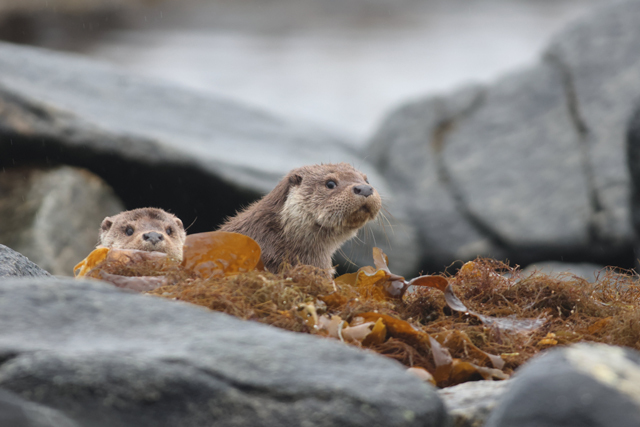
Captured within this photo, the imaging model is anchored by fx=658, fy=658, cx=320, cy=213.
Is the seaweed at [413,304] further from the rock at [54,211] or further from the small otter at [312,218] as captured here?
the rock at [54,211]

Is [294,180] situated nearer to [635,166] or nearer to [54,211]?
[54,211]

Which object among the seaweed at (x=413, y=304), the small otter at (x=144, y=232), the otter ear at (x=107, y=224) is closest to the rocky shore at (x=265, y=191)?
the seaweed at (x=413, y=304)

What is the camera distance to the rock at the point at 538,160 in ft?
26.8

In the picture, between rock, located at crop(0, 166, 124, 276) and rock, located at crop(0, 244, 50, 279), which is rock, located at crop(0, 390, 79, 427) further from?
rock, located at crop(0, 166, 124, 276)

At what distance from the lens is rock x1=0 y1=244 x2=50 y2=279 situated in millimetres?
2877

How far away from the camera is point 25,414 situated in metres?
1.33

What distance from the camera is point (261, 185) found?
7336 mm

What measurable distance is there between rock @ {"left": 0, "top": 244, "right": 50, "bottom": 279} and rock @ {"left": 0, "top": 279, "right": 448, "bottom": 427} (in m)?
1.25

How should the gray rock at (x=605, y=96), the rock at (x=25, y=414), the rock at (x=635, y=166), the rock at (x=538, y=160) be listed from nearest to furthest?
the rock at (x=25, y=414) < the rock at (x=635, y=166) < the gray rock at (x=605, y=96) < the rock at (x=538, y=160)

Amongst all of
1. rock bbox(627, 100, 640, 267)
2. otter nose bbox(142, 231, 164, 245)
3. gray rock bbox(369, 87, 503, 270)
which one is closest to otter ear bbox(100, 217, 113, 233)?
otter nose bbox(142, 231, 164, 245)

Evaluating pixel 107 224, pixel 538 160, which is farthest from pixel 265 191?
pixel 538 160

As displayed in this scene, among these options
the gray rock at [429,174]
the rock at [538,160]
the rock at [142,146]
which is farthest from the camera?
the gray rock at [429,174]

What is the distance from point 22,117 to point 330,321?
230 inches

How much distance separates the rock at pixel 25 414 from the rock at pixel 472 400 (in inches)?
38.9
